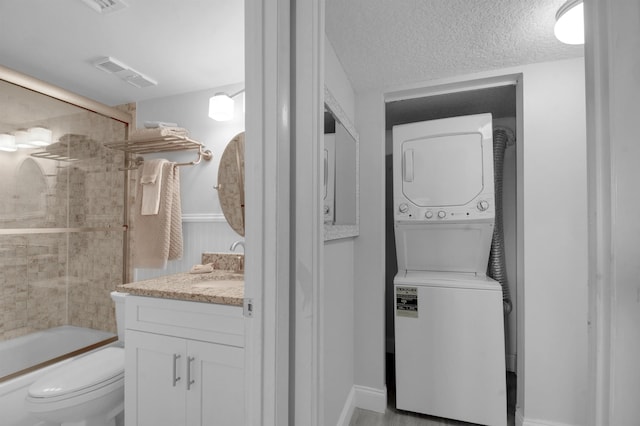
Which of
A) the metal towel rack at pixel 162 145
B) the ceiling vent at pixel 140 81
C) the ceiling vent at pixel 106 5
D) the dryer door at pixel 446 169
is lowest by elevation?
the dryer door at pixel 446 169

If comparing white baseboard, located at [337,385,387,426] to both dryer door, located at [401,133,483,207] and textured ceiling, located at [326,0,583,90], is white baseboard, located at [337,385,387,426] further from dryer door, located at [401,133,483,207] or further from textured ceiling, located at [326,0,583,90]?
textured ceiling, located at [326,0,583,90]

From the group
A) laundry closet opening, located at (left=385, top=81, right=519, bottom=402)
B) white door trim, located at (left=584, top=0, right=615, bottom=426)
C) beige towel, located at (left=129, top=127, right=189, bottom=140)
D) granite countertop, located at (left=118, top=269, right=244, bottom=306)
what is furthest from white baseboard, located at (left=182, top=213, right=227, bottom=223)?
white door trim, located at (left=584, top=0, right=615, bottom=426)

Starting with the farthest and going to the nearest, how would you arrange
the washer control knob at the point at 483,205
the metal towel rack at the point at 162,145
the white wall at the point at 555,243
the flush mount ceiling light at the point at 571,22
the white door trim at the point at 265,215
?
the metal towel rack at the point at 162,145
the washer control knob at the point at 483,205
the white wall at the point at 555,243
the flush mount ceiling light at the point at 571,22
the white door trim at the point at 265,215

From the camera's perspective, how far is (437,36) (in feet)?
4.80

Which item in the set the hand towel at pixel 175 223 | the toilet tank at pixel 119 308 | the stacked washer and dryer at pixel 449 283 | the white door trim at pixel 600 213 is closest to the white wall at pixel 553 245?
the stacked washer and dryer at pixel 449 283

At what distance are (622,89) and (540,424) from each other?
1.92 meters

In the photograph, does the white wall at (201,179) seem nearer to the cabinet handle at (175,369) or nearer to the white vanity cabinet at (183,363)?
the white vanity cabinet at (183,363)

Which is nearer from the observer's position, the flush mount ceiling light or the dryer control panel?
the flush mount ceiling light

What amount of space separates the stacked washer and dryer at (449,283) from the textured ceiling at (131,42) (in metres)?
1.28

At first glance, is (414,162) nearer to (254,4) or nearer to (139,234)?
(254,4)

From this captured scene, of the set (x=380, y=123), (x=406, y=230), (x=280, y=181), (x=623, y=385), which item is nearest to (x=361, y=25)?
(x=380, y=123)

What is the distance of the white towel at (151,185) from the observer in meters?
2.10

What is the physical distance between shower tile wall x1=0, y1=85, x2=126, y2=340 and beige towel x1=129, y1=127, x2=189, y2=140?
49cm

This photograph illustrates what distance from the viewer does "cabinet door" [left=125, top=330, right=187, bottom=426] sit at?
1.39 meters
